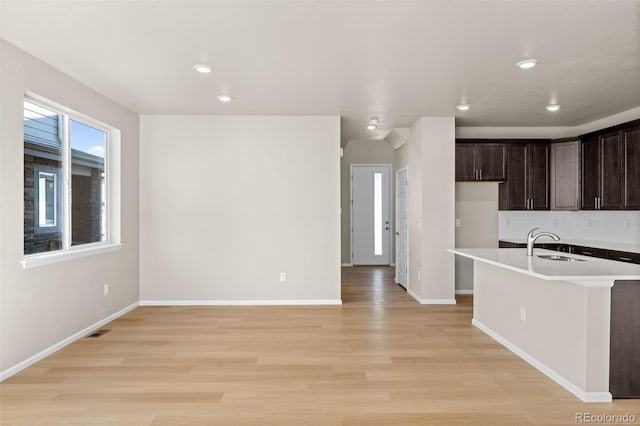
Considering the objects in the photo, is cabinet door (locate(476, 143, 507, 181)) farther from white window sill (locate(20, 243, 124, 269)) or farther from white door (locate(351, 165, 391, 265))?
white window sill (locate(20, 243, 124, 269))

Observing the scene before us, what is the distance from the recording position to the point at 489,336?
4.12 meters

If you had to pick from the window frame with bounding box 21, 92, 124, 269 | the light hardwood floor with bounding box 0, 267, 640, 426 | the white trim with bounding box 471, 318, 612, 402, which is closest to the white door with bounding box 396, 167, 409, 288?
the light hardwood floor with bounding box 0, 267, 640, 426

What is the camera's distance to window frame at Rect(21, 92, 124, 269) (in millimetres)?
3580

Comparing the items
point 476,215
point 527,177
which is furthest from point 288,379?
point 527,177

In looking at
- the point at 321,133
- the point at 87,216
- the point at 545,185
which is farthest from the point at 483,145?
the point at 87,216

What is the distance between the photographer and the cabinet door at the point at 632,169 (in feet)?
15.9

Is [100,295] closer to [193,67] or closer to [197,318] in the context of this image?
[197,318]

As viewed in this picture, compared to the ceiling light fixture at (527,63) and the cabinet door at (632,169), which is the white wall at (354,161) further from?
the ceiling light fixture at (527,63)

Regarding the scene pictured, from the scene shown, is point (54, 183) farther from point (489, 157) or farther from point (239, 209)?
point (489, 157)

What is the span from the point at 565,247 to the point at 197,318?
193 inches

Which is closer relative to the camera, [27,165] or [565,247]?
[27,165]

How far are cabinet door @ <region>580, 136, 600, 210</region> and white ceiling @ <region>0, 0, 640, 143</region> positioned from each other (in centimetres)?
75

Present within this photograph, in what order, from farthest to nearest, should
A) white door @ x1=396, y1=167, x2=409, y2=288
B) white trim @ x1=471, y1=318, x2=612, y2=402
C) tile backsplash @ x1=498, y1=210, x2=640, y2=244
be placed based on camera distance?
white door @ x1=396, y1=167, x2=409, y2=288, tile backsplash @ x1=498, y1=210, x2=640, y2=244, white trim @ x1=471, y1=318, x2=612, y2=402
